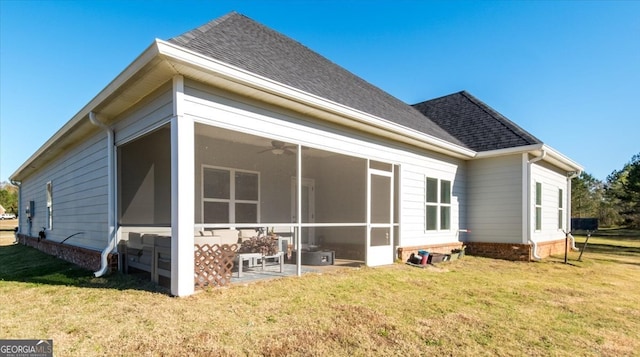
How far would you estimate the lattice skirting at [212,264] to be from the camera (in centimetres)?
481

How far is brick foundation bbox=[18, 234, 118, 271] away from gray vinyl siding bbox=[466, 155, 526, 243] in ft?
32.0

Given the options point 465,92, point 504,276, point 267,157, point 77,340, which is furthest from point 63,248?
point 465,92

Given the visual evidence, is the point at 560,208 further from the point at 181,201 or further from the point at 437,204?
the point at 181,201

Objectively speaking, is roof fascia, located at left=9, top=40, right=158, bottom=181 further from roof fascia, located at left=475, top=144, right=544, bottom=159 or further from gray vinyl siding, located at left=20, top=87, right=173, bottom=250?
roof fascia, located at left=475, top=144, right=544, bottom=159

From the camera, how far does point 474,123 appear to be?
1194cm

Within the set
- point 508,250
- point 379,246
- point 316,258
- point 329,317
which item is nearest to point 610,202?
point 508,250

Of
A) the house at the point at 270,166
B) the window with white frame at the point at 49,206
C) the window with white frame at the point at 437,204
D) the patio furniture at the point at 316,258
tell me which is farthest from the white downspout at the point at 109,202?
the window with white frame at the point at 437,204

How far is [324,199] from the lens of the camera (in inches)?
427

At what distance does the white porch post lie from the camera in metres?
4.45

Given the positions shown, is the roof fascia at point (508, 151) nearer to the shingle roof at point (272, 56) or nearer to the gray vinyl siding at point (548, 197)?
the gray vinyl siding at point (548, 197)

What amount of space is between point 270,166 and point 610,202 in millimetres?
48859

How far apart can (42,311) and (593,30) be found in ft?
48.6

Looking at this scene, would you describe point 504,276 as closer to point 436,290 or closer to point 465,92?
point 436,290

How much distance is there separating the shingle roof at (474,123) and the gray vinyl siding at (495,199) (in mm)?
544
